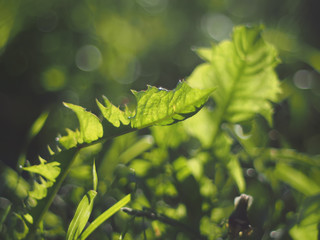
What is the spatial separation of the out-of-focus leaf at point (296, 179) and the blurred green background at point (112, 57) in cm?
9

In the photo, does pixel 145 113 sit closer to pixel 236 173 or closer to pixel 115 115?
pixel 115 115

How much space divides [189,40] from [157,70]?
0.94ft

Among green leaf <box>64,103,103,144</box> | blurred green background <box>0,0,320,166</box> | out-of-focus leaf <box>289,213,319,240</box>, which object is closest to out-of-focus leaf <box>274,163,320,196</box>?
out-of-focus leaf <box>289,213,319,240</box>

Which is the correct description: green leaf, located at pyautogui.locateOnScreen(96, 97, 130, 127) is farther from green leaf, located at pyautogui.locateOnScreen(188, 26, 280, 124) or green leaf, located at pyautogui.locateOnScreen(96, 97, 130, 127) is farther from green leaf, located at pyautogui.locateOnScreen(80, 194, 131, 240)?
green leaf, located at pyautogui.locateOnScreen(188, 26, 280, 124)

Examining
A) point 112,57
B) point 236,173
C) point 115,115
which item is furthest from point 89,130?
point 112,57

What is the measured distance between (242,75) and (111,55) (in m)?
0.58

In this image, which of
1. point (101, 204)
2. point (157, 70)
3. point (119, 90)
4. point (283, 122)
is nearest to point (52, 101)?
point (119, 90)

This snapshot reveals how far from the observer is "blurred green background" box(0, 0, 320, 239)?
67cm

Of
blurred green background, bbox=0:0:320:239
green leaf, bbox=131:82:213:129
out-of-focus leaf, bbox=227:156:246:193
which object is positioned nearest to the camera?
green leaf, bbox=131:82:213:129

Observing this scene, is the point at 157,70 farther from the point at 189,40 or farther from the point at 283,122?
the point at 283,122

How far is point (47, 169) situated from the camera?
12.5 inches

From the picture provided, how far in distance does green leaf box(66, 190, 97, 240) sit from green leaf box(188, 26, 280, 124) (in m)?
0.25

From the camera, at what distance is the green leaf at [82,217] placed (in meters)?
0.31

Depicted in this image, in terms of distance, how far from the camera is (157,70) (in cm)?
94
